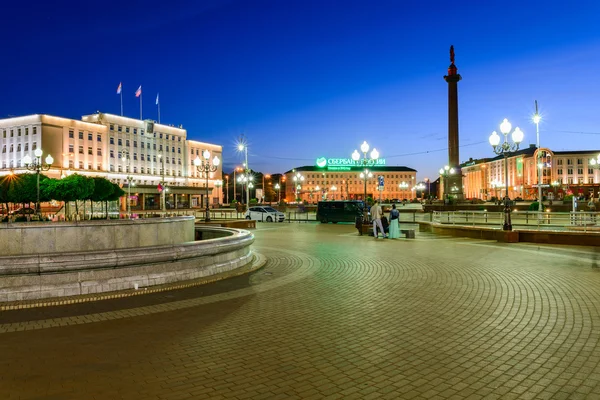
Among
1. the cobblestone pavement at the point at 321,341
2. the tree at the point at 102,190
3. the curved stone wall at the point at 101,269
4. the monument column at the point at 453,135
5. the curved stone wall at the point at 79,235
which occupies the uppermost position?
the monument column at the point at 453,135

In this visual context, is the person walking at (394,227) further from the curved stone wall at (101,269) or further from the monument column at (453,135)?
the monument column at (453,135)

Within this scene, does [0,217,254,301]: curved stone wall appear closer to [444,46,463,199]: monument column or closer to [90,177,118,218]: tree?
[90,177,118,218]: tree

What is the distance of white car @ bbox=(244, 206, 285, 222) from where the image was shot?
41.0 meters

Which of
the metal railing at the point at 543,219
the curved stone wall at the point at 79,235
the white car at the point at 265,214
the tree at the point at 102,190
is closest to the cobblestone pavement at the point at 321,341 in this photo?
the curved stone wall at the point at 79,235

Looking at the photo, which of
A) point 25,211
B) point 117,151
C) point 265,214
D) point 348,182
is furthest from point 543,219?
point 348,182

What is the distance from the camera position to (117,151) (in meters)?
103

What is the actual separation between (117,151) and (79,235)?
10095cm

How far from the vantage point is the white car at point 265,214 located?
41.0 m

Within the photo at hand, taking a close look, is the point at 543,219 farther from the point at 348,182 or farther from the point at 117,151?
the point at 348,182

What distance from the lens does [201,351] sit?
18.3 feet

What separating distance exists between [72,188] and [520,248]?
688 inches

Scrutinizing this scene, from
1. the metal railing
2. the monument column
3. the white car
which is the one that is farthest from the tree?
the monument column

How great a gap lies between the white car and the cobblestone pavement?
3027 cm

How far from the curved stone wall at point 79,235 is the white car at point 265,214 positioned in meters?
28.6
